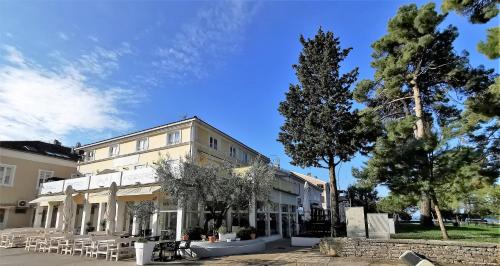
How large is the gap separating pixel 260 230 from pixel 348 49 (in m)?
14.7

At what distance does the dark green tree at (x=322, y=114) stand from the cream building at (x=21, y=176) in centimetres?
2533

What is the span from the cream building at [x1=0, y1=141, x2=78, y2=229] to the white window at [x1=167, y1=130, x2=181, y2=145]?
1444 centimetres

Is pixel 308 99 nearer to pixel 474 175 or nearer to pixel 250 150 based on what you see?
pixel 474 175

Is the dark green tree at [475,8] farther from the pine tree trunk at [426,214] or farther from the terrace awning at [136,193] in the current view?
the terrace awning at [136,193]

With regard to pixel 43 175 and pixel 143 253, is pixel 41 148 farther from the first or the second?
pixel 143 253

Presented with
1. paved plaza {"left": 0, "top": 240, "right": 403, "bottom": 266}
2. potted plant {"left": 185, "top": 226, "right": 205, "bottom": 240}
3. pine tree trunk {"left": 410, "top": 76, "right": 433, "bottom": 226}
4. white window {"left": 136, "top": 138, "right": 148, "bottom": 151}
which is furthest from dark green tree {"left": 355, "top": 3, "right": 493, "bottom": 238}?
white window {"left": 136, "top": 138, "right": 148, "bottom": 151}

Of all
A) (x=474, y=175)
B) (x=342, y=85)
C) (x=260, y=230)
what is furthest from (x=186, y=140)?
(x=474, y=175)

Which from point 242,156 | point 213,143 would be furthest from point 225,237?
point 242,156

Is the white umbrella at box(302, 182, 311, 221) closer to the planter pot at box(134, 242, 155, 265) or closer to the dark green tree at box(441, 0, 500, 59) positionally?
the planter pot at box(134, 242, 155, 265)

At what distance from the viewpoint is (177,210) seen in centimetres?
1934

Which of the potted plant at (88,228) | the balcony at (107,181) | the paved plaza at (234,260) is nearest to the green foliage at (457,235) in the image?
the paved plaza at (234,260)

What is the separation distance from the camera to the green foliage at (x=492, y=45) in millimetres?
7555

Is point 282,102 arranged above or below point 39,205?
above

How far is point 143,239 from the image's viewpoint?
13461 millimetres
